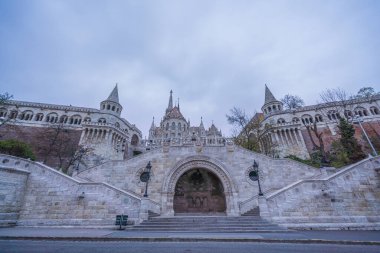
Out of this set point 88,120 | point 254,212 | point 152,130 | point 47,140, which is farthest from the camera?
point 152,130

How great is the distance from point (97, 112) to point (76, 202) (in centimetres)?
3060

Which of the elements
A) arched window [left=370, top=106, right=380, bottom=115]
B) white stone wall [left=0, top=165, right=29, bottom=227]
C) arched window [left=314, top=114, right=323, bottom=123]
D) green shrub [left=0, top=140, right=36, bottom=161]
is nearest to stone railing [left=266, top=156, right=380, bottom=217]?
white stone wall [left=0, top=165, right=29, bottom=227]

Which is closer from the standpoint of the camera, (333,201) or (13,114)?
(333,201)

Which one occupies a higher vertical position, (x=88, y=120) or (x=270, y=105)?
(x=270, y=105)

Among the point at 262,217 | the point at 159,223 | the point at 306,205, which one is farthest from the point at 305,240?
the point at 159,223

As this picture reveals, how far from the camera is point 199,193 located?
15789mm

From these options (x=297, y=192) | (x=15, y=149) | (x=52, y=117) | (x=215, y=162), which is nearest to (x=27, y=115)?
(x=52, y=117)

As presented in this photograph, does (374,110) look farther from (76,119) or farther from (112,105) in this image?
(76,119)

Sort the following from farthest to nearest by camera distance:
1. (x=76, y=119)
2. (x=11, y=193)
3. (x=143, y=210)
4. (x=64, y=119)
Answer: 1. (x=76, y=119)
2. (x=64, y=119)
3. (x=11, y=193)
4. (x=143, y=210)

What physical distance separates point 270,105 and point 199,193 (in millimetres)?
30780

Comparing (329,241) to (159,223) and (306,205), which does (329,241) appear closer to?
(306,205)

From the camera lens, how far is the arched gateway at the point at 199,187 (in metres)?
14.8

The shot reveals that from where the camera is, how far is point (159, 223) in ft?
34.6

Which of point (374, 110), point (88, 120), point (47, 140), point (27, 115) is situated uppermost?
point (27, 115)
